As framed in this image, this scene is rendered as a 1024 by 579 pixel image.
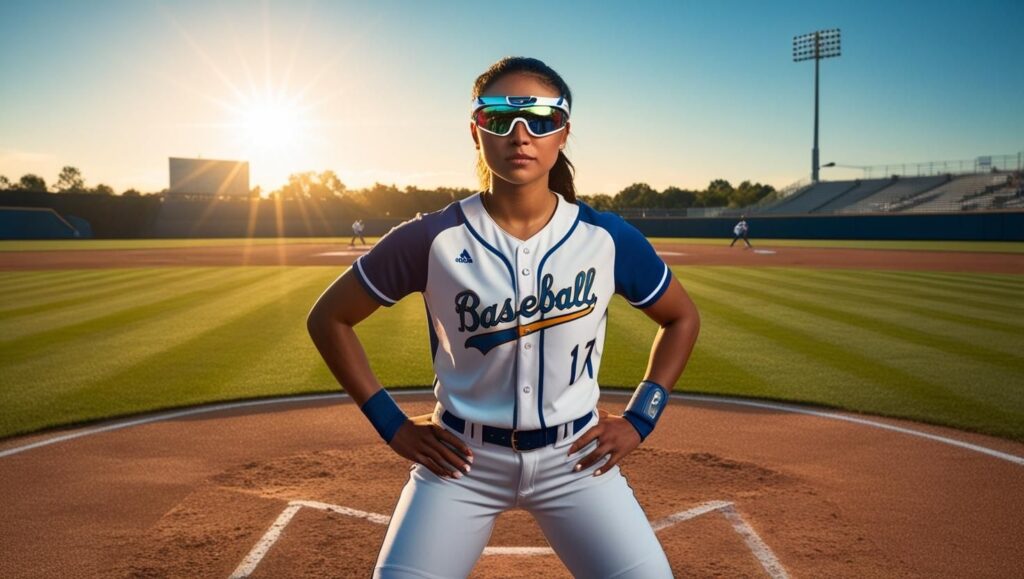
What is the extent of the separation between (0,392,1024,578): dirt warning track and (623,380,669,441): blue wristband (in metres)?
1.74

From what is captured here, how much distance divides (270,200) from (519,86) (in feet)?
241

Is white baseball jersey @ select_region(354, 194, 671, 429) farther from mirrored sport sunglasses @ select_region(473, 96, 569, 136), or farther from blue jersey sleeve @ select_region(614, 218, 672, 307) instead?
mirrored sport sunglasses @ select_region(473, 96, 569, 136)

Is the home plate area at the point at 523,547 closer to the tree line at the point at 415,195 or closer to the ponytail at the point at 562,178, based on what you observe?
the ponytail at the point at 562,178

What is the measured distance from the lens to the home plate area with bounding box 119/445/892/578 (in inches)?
159

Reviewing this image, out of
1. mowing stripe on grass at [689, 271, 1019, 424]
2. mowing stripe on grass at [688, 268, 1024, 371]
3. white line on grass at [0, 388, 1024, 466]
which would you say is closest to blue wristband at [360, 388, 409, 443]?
white line on grass at [0, 388, 1024, 466]

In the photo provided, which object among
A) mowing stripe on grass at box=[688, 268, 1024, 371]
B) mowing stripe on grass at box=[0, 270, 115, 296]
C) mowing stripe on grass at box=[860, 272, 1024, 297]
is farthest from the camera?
mowing stripe on grass at box=[0, 270, 115, 296]

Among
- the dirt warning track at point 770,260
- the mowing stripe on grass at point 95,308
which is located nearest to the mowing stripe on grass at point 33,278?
the dirt warning track at point 770,260

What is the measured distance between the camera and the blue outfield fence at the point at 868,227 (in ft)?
133

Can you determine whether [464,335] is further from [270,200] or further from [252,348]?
[270,200]

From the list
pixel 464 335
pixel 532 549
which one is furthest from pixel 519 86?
pixel 532 549

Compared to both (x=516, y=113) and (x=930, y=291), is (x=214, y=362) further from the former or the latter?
(x=930, y=291)

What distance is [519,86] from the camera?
97.7 inches

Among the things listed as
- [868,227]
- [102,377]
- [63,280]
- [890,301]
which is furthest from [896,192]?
[102,377]

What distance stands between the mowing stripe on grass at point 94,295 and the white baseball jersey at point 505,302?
1347 cm
